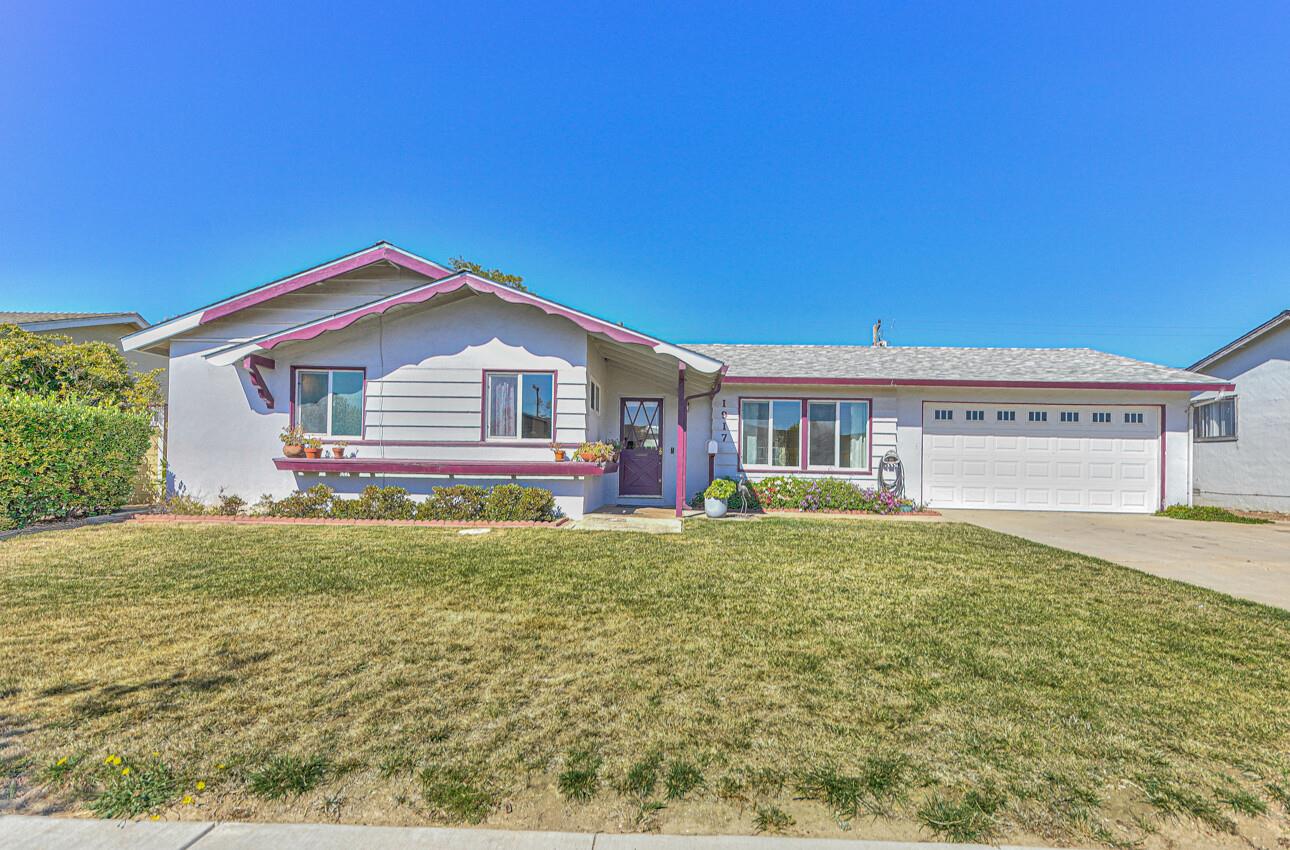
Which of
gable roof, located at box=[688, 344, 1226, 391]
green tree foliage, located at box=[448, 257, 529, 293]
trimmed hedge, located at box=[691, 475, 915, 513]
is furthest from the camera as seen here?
green tree foliage, located at box=[448, 257, 529, 293]

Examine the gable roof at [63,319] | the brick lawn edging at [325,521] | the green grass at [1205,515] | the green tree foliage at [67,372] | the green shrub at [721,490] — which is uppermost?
the gable roof at [63,319]

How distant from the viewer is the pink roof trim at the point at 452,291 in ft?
30.7

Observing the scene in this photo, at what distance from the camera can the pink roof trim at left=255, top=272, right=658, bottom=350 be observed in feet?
30.7

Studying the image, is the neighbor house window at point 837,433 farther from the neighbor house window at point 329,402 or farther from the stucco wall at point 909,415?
the neighbor house window at point 329,402

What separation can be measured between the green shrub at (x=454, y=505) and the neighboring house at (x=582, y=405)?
38 cm

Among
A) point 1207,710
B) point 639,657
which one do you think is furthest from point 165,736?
point 1207,710

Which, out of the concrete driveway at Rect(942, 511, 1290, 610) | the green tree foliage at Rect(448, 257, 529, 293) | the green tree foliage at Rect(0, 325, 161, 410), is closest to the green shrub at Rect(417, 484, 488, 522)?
the green tree foliage at Rect(0, 325, 161, 410)

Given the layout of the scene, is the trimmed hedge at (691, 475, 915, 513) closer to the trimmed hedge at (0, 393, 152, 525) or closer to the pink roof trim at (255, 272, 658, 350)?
the pink roof trim at (255, 272, 658, 350)

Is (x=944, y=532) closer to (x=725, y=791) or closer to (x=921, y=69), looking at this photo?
(x=725, y=791)

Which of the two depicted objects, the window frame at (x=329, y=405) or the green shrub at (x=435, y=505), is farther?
the window frame at (x=329, y=405)

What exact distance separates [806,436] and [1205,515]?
25.5 ft

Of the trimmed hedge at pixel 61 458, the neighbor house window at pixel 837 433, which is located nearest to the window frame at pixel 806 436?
the neighbor house window at pixel 837 433

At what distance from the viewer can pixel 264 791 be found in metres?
2.20

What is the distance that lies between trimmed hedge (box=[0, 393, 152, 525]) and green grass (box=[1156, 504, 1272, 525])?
19.4 metres
